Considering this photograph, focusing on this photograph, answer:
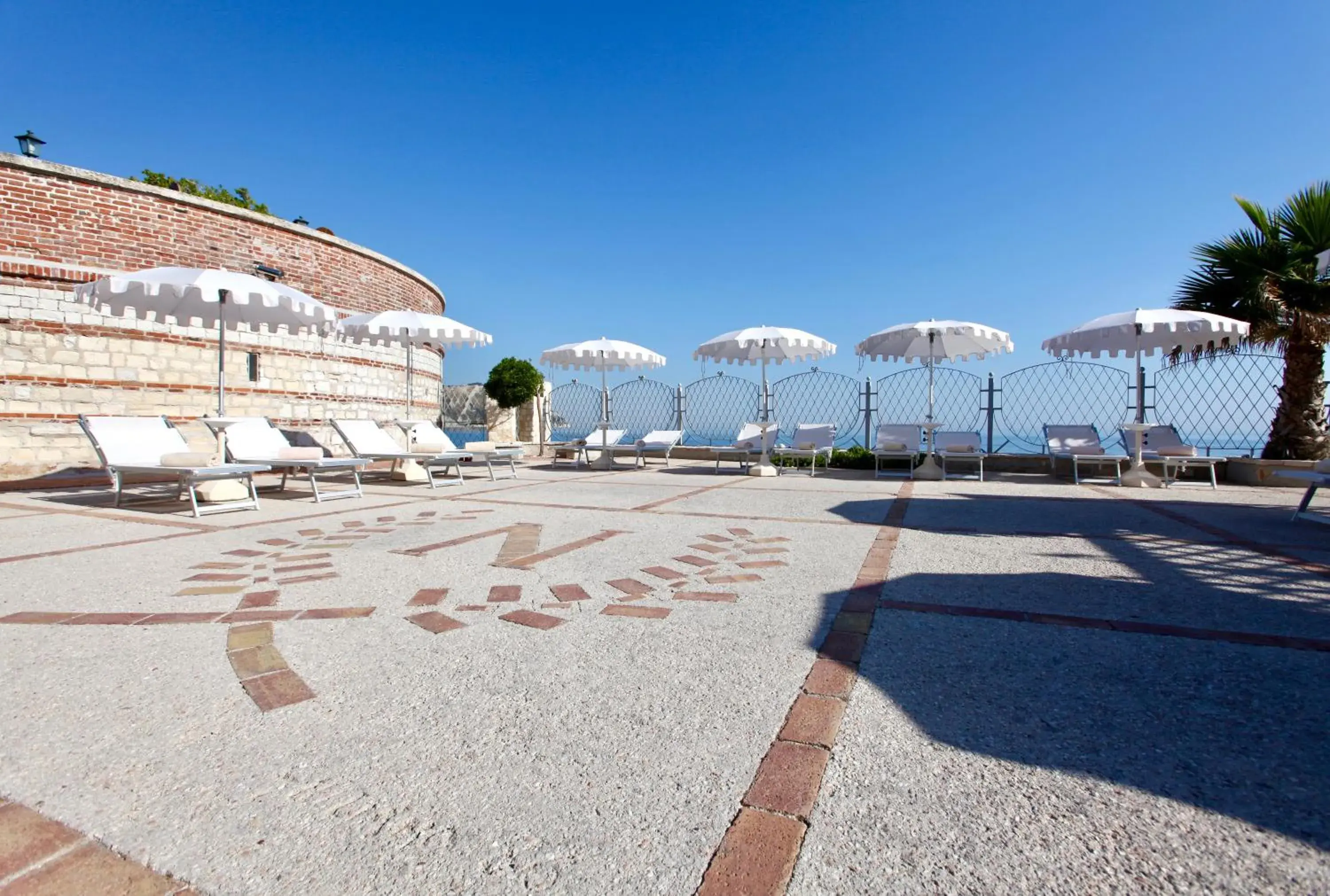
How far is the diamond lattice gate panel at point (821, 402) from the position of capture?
11.4 meters

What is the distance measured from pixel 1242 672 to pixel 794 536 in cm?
261

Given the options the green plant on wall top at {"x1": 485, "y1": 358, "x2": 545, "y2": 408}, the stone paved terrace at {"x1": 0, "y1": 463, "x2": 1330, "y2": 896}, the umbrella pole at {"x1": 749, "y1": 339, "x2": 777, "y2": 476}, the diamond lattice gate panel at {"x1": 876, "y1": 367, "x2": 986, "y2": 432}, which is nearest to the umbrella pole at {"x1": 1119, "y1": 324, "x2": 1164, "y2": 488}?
the diamond lattice gate panel at {"x1": 876, "y1": 367, "x2": 986, "y2": 432}

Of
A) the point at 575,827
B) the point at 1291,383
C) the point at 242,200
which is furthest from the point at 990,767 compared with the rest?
the point at 242,200

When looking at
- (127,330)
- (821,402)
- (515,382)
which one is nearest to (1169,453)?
(821,402)

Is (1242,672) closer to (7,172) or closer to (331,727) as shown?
(331,727)

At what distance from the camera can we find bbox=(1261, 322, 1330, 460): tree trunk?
8383 millimetres

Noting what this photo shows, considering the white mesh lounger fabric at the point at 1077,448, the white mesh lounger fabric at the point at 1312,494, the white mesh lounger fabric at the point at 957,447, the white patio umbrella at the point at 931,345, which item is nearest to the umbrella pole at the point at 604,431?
the white patio umbrella at the point at 931,345

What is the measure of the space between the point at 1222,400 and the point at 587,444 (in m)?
9.53

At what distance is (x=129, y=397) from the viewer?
9070 mm

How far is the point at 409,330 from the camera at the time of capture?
28.2ft

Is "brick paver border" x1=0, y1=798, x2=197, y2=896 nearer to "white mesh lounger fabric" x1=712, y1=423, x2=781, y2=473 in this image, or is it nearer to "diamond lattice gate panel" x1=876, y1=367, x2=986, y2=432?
"white mesh lounger fabric" x1=712, y1=423, x2=781, y2=473

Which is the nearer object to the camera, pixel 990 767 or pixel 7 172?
pixel 990 767

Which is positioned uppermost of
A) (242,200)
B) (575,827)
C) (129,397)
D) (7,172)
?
(242,200)

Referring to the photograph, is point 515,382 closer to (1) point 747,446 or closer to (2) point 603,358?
(2) point 603,358
